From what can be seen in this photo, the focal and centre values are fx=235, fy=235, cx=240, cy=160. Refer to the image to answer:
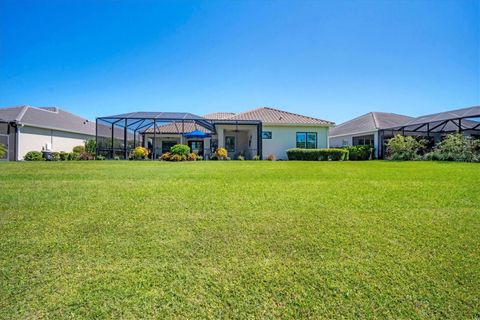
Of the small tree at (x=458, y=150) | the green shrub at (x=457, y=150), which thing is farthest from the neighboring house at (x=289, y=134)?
the small tree at (x=458, y=150)

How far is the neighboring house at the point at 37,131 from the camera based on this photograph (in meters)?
18.7

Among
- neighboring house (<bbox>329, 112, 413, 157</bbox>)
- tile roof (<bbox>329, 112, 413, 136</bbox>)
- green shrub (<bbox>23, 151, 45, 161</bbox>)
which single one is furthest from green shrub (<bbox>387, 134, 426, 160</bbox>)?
green shrub (<bbox>23, 151, 45, 161</bbox>)

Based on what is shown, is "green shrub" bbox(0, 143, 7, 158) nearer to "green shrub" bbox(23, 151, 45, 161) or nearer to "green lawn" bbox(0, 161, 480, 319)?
"green shrub" bbox(23, 151, 45, 161)

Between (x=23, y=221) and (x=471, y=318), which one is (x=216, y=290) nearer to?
(x=471, y=318)

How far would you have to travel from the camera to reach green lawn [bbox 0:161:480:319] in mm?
2350

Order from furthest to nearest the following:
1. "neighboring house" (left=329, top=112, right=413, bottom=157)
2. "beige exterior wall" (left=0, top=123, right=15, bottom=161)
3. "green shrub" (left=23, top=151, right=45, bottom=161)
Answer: "neighboring house" (left=329, top=112, right=413, bottom=157) < "beige exterior wall" (left=0, top=123, right=15, bottom=161) < "green shrub" (left=23, top=151, right=45, bottom=161)

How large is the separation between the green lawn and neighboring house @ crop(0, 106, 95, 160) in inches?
731

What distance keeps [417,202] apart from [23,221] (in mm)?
7860

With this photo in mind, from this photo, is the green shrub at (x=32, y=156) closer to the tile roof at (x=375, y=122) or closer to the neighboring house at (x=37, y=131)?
the neighboring house at (x=37, y=131)

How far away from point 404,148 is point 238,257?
2161 centimetres

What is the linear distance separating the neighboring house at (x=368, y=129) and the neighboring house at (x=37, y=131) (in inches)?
1200

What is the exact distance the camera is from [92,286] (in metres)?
2.55

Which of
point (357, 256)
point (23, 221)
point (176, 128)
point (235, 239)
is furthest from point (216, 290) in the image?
point (176, 128)

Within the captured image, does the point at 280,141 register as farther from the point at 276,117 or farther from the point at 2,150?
the point at 2,150
